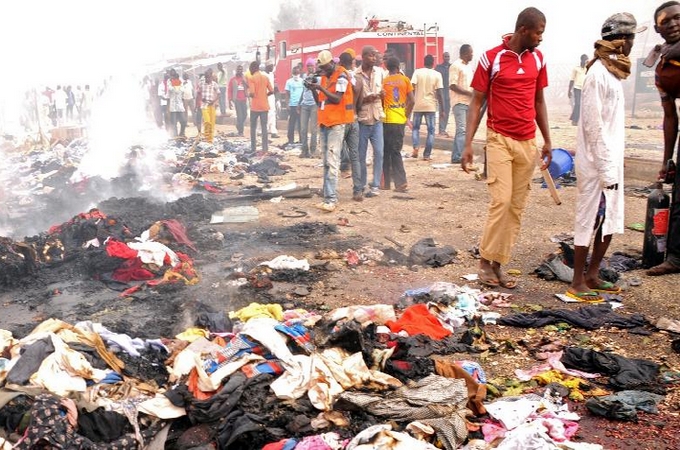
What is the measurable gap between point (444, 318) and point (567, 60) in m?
37.6

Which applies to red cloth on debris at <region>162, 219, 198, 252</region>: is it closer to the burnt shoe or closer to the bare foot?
the burnt shoe

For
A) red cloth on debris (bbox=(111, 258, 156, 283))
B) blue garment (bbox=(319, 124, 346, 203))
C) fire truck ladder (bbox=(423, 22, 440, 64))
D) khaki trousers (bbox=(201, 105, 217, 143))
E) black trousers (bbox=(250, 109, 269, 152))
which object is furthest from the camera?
fire truck ladder (bbox=(423, 22, 440, 64))

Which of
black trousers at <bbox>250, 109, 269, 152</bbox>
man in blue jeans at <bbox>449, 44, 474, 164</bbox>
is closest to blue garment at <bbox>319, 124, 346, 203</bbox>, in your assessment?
man in blue jeans at <bbox>449, 44, 474, 164</bbox>

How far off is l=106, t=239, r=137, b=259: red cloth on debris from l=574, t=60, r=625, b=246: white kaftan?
14.2ft

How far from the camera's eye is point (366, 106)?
9461 mm

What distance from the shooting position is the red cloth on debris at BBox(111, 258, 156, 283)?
6.41m

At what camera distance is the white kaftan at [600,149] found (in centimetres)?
493

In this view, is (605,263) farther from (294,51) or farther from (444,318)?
(294,51)

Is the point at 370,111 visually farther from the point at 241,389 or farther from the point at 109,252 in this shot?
the point at 241,389

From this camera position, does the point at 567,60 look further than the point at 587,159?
Yes

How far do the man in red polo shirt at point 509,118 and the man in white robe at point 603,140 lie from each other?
17.6 inches

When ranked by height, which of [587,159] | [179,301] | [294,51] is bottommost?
[179,301]

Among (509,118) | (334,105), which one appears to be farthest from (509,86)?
(334,105)

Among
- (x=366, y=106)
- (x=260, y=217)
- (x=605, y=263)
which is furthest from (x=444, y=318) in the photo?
(x=366, y=106)
